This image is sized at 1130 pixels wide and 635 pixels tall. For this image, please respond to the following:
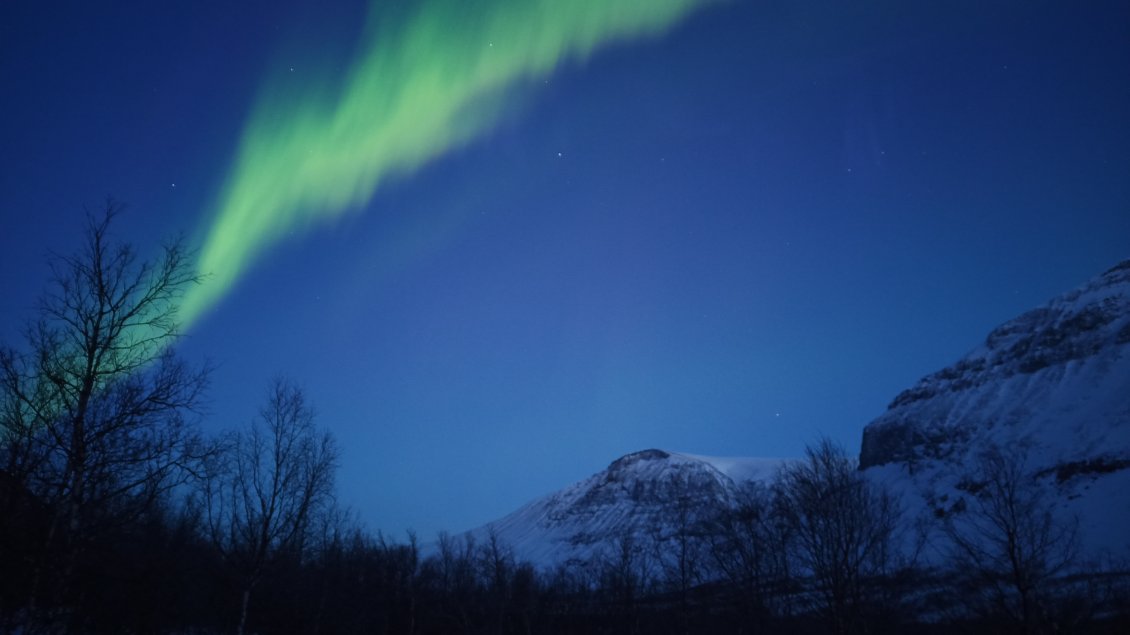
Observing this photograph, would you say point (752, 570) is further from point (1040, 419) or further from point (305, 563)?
point (1040, 419)

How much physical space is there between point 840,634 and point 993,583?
8.22 meters

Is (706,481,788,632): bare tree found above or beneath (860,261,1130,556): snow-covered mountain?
beneath

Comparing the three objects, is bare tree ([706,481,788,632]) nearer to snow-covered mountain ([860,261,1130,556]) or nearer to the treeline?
the treeline

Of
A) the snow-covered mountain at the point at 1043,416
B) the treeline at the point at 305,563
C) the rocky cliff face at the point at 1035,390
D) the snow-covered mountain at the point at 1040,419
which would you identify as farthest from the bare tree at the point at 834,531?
the rocky cliff face at the point at 1035,390

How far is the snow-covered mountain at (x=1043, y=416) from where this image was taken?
103 meters

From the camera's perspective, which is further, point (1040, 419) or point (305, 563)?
point (1040, 419)

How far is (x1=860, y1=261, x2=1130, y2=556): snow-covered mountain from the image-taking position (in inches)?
4038

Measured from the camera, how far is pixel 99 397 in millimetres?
12016

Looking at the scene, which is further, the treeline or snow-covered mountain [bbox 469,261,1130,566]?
snow-covered mountain [bbox 469,261,1130,566]

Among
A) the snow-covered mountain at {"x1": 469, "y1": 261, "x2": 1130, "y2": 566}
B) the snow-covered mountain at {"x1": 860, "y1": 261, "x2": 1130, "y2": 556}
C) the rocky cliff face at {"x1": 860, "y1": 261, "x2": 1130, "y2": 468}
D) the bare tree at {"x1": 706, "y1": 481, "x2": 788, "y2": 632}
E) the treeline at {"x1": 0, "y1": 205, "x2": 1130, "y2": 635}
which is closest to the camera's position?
the treeline at {"x1": 0, "y1": 205, "x2": 1130, "y2": 635}

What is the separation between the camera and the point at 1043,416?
133 meters

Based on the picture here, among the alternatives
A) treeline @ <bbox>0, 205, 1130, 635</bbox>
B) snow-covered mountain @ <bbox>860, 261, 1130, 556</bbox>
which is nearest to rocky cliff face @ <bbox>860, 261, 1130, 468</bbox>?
snow-covered mountain @ <bbox>860, 261, 1130, 556</bbox>

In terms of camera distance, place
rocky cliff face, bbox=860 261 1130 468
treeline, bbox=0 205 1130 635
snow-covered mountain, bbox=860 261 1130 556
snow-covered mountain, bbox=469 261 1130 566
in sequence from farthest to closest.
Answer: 1. rocky cliff face, bbox=860 261 1130 468
2. snow-covered mountain, bbox=860 261 1130 556
3. snow-covered mountain, bbox=469 261 1130 566
4. treeline, bbox=0 205 1130 635

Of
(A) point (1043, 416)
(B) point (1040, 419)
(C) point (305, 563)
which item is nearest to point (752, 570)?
(C) point (305, 563)
